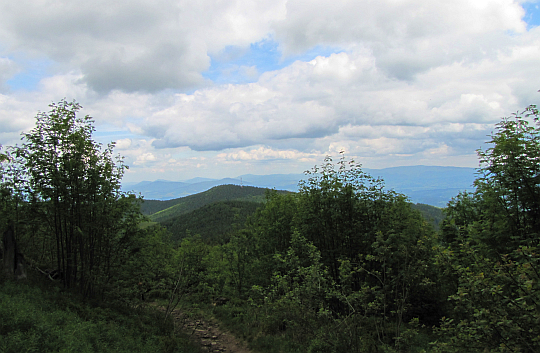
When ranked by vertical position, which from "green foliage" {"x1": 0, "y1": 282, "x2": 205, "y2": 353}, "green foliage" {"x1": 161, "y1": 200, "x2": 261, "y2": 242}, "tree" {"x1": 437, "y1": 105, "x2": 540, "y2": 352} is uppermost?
"tree" {"x1": 437, "y1": 105, "x2": 540, "y2": 352}

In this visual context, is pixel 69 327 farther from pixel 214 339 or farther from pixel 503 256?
pixel 503 256

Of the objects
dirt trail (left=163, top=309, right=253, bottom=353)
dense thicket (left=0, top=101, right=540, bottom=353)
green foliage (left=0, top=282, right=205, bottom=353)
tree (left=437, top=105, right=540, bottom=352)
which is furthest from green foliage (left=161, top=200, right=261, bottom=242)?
tree (left=437, top=105, right=540, bottom=352)

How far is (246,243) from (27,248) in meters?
15.7

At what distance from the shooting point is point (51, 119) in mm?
14617

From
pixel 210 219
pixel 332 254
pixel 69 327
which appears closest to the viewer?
pixel 69 327

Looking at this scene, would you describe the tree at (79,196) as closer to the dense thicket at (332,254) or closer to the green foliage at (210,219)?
the dense thicket at (332,254)

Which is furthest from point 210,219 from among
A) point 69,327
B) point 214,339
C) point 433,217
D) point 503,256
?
point 503,256

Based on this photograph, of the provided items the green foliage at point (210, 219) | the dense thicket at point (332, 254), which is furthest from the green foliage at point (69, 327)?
the green foliage at point (210, 219)

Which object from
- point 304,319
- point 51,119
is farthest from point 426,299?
point 51,119

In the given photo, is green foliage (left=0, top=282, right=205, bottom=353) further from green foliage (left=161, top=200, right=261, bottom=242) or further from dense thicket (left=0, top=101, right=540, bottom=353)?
green foliage (left=161, top=200, right=261, bottom=242)

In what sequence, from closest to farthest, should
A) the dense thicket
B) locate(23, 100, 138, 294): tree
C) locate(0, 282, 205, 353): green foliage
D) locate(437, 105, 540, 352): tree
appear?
locate(437, 105, 540, 352): tree, the dense thicket, locate(0, 282, 205, 353): green foliage, locate(23, 100, 138, 294): tree

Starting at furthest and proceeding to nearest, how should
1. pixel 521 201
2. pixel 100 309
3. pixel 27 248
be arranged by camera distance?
pixel 27 248, pixel 100 309, pixel 521 201

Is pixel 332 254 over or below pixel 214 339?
over

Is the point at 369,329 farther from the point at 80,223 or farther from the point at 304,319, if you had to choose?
the point at 80,223
